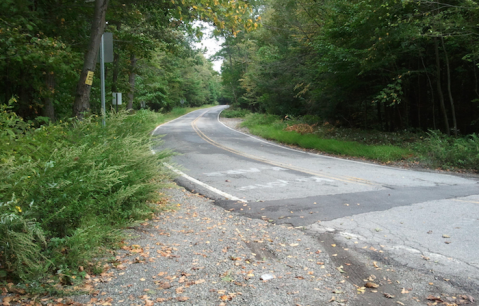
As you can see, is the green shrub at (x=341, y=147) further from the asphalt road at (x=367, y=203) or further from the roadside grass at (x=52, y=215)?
the roadside grass at (x=52, y=215)

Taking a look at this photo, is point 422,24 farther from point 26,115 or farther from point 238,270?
point 26,115

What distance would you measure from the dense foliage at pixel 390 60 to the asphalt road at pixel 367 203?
164 inches

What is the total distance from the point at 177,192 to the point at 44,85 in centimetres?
545

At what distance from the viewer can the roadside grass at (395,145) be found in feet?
40.1

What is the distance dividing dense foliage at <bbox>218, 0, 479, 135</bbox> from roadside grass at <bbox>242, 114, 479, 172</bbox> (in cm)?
151

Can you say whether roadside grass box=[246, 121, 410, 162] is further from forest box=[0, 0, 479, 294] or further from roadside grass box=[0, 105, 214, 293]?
roadside grass box=[0, 105, 214, 293]

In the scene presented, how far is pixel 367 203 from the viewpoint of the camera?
279 inches

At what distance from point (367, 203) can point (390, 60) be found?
1064 centimetres

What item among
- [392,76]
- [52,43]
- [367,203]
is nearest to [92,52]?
[52,43]

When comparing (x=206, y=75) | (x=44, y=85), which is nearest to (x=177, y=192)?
(x=44, y=85)

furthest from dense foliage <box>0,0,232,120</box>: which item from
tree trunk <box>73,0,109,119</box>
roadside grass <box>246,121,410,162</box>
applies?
roadside grass <box>246,121,410,162</box>

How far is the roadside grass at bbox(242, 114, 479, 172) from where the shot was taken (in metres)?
12.2

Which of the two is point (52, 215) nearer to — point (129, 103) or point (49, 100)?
point (49, 100)

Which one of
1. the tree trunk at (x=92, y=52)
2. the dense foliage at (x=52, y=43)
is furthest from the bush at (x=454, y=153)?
the tree trunk at (x=92, y=52)
